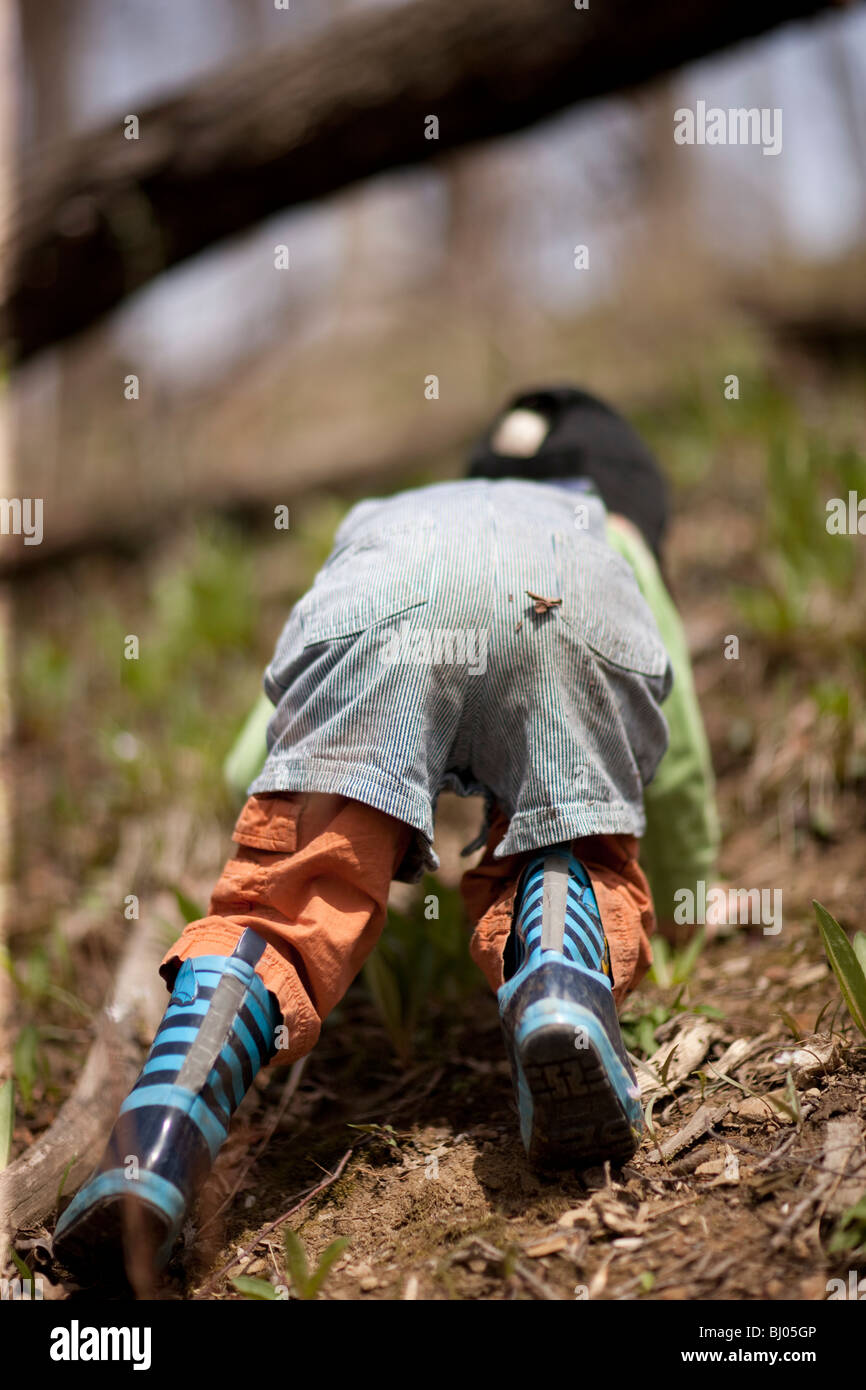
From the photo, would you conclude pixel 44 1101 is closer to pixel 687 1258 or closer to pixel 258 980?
pixel 258 980

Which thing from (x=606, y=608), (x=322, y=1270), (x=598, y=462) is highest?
(x=598, y=462)

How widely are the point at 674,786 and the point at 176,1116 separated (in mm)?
940

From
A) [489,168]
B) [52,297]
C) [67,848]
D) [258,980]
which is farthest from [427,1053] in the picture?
[489,168]

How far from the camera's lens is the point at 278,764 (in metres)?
1.24

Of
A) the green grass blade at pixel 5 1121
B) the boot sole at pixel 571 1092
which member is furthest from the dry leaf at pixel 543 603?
the green grass blade at pixel 5 1121

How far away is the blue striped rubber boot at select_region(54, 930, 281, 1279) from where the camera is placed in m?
1.01

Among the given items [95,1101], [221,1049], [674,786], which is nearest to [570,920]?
[221,1049]

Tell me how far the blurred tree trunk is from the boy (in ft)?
8.68

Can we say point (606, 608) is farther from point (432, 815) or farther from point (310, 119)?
point (310, 119)

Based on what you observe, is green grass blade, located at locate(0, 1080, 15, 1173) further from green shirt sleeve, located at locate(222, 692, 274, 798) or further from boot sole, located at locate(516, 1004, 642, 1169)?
boot sole, located at locate(516, 1004, 642, 1169)

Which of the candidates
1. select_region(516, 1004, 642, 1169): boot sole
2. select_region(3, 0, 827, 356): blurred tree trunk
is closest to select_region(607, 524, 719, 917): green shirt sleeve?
select_region(516, 1004, 642, 1169): boot sole

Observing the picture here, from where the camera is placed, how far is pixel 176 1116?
1.05m

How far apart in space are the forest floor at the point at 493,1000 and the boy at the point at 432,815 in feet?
0.43
